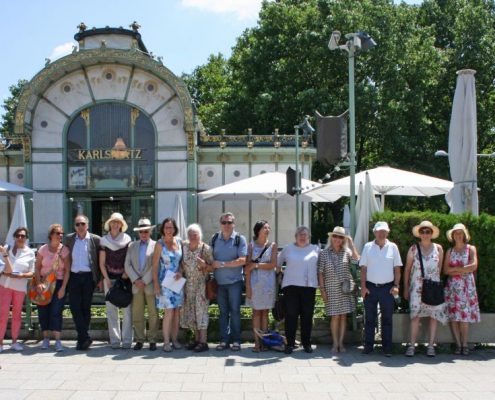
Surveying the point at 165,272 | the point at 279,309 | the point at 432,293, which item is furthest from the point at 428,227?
the point at 165,272

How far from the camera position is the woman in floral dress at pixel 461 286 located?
8.44 metres

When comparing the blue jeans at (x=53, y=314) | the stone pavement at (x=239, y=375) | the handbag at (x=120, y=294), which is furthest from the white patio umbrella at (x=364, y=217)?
the blue jeans at (x=53, y=314)

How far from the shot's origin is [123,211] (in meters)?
21.7

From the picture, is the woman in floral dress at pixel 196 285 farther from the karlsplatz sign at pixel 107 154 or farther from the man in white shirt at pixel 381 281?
the karlsplatz sign at pixel 107 154

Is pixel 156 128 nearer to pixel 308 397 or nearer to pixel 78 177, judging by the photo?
pixel 78 177

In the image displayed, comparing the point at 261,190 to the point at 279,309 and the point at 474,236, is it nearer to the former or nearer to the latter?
the point at 279,309

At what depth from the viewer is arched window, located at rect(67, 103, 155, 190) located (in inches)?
846

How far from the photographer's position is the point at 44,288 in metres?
8.75

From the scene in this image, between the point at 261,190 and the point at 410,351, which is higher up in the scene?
the point at 261,190

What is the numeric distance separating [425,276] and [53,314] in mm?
5412

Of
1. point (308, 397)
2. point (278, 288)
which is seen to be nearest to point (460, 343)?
point (278, 288)

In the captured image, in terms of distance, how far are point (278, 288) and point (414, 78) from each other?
21526mm

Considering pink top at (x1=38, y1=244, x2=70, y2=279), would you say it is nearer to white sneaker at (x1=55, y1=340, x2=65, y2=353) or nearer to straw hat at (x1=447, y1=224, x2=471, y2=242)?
white sneaker at (x1=55, y1=340, x2=65, y2=353)

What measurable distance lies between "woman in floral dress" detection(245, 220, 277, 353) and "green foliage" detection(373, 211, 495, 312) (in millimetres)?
1873
